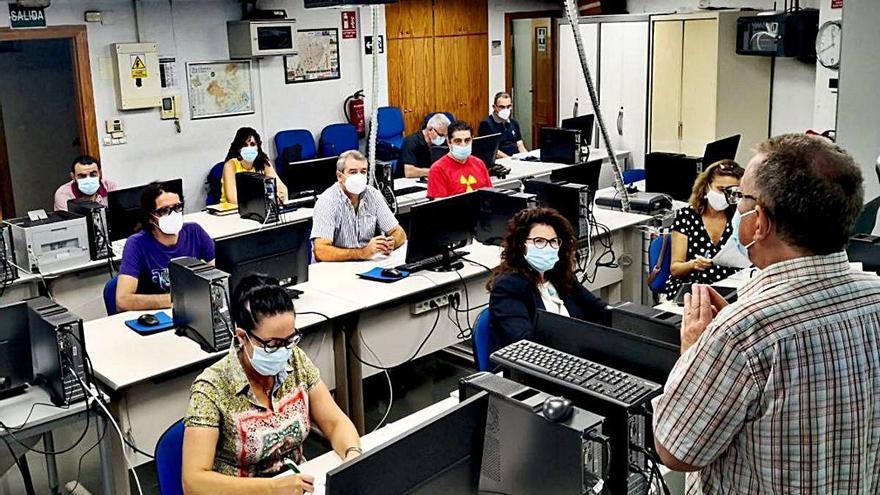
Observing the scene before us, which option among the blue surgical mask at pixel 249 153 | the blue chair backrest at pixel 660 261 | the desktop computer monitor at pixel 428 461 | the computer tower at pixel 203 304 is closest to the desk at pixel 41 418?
the computer tower at pixel 203 304

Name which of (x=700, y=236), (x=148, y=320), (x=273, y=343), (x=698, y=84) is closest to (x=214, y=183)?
(x=148, y=320)

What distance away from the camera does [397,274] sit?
4.69 metres

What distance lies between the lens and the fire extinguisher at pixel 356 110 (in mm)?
9352

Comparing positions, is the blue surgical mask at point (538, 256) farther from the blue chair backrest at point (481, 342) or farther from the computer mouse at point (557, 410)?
the computer mouse at point (557, 410)

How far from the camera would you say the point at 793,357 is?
163cm

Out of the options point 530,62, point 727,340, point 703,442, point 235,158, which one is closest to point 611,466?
point 703,442

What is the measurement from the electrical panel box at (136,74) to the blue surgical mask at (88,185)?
69.8 inches

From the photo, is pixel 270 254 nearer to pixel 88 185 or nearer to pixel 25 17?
pixel 88 185

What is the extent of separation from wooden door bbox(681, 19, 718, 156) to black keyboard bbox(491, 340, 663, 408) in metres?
6.95

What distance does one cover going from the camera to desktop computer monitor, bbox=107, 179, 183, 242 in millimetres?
5457

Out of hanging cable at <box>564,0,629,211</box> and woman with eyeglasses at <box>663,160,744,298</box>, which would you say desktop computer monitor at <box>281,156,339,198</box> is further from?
woman with eyeglasses at <box>663,160,744,298</box>

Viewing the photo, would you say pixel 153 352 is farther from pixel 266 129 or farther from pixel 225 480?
pixel 266 129

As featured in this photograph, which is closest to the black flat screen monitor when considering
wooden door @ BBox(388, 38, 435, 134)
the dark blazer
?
the dark blazer

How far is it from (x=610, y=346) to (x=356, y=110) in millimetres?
7380
